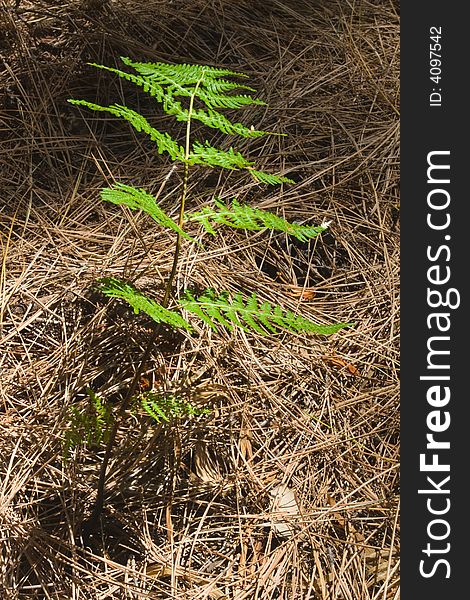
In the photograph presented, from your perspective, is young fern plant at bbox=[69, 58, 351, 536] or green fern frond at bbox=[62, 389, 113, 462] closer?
young fern plant at bbox=[69, 58, 351, 536]

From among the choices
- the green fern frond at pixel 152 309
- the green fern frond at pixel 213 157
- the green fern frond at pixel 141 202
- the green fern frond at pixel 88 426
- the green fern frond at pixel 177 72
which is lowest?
the green fern frond at pixel 88 426

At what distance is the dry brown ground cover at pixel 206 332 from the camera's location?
6.49ft

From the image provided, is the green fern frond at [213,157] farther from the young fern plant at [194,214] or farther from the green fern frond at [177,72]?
the green fern frond at [177,72]

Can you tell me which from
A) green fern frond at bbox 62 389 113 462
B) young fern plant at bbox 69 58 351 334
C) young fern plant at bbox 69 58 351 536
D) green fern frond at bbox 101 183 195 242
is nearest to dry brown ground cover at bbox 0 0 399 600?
green fern frond at bbox 62 389 113 462

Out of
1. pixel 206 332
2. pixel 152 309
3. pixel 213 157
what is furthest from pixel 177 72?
pixel 206 332

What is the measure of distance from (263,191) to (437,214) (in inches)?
23.8

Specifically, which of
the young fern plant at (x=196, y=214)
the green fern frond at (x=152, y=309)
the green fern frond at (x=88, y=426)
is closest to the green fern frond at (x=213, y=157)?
the young fern plant at (x=196, y=214)

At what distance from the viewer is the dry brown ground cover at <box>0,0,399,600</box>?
6.49ft

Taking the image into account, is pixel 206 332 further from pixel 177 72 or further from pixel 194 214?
pixel 177 72

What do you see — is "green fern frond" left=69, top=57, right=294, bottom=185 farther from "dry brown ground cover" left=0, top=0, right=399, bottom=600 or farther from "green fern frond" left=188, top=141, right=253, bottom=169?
"dry brown ground cover" left=0, top=0, right=399, bottom=600

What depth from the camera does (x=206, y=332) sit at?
2285 millimetres

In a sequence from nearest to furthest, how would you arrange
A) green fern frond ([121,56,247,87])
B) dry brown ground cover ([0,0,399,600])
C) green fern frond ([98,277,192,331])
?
green fern frond ([98,277,192,331]), green fern frond ([121,56,247,87]), dry brown ground cover ([0,0,399,600])

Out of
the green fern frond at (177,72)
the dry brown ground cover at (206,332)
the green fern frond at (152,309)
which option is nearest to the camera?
the green fern frond at (152,309)

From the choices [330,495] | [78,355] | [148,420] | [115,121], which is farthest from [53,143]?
[330,495]
